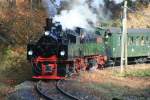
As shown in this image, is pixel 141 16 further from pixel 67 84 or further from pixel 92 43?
pixel 67 84

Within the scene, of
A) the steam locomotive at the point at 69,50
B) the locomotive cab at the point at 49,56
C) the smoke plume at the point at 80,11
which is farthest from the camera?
the smoke plume at the point at 80,11

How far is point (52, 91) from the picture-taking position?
19.0 meters

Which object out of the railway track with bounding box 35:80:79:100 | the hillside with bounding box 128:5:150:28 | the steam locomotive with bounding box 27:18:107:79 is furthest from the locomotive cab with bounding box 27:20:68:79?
the hillside with bounding box 128:5:150:28

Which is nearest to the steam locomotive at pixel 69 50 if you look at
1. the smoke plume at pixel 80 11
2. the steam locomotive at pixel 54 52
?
the steam locomotive at pixel 54 52

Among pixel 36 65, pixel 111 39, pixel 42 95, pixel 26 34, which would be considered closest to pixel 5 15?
pixel 26 34

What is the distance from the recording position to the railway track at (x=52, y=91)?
17.2 m

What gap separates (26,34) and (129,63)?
769 cm

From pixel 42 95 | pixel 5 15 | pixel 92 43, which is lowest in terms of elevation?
pixel 42 95

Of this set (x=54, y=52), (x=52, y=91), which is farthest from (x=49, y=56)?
(x=52, y=91)

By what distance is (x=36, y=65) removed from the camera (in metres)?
22.4

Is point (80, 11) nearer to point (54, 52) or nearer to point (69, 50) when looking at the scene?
point (69, 50)

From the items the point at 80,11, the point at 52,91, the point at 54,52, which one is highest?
the point at 80,11

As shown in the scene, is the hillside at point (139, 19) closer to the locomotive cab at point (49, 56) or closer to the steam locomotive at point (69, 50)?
the steam locomotive at point (69, 50)

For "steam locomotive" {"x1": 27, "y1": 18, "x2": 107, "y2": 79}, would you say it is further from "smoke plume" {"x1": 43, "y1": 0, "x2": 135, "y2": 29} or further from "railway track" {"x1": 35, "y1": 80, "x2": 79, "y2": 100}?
"smoke plume" {"x1": 43, "y1": 0, "x2": 135, "y2": 29}
